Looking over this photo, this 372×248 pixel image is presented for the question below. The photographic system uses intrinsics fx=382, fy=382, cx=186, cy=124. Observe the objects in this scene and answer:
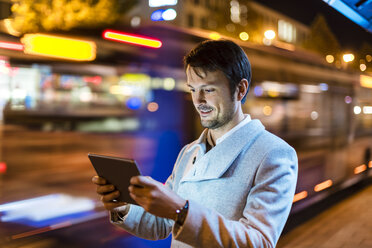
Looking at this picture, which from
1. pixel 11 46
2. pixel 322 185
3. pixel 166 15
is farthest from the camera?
pixel 322 185

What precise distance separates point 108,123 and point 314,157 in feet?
13.2

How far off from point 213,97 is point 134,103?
324cm

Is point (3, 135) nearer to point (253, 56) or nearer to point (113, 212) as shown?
point (113, 212)

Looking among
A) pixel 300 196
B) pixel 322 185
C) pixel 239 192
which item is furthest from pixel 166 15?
pixel 239 192

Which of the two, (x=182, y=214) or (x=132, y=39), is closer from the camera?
(x=182, y=214)

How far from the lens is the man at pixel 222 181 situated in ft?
4.24

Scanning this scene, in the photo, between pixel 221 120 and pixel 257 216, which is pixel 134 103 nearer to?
pixel 221 120

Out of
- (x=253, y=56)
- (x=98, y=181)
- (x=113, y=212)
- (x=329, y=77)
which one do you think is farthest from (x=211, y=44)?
(x=329, y=77)

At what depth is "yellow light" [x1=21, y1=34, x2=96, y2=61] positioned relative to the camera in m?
4.29

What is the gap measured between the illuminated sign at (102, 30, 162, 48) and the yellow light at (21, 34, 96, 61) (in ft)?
0.77

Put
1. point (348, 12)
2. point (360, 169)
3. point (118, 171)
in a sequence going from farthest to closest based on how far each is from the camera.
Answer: point (360, 169), point (348, 12), point (118, 171)

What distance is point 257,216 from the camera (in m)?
1.38

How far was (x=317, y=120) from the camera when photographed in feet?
23.4

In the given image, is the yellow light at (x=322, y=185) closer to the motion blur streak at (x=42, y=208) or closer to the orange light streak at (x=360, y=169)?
the orange light streak at (x=360, y=169)
